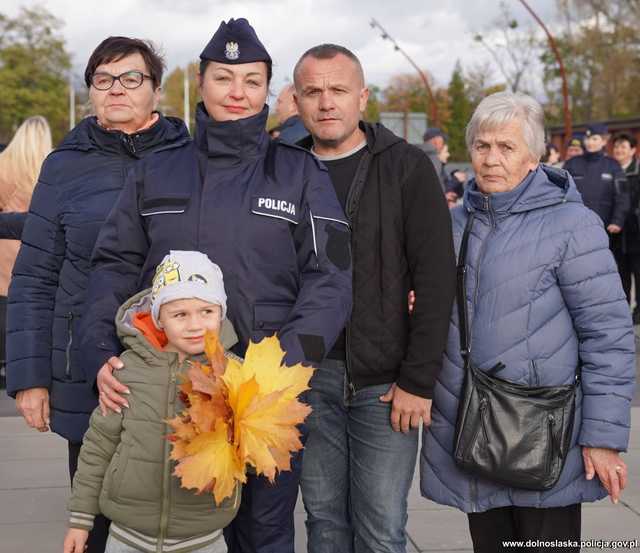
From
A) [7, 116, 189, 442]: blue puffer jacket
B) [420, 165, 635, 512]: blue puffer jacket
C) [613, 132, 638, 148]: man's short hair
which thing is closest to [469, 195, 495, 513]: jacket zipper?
[420, 165, 635, 512]: blue puffer jacket

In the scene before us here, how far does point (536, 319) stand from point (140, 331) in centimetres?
121

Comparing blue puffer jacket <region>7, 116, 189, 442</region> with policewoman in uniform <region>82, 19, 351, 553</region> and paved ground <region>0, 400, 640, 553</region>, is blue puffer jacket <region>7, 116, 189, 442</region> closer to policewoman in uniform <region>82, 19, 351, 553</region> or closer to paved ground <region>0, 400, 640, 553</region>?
policewoman in uniform <region>82, 19, 351, 553</region>

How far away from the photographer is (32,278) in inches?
144

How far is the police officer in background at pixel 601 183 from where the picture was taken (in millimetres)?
11867

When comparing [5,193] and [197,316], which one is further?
[5,193]

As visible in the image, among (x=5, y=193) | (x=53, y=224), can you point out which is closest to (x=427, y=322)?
(x=53, y=224)

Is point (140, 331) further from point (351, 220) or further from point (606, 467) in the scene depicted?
point (606, 467)

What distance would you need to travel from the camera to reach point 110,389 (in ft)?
10.0

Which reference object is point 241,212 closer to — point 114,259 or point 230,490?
point 114,259

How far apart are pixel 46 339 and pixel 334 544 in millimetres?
1236

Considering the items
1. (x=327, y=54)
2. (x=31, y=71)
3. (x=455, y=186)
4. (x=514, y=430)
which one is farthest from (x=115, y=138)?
(x=31, y=71)

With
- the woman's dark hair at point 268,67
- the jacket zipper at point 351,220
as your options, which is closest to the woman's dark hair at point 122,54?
the woman's dark hair at point 268,67

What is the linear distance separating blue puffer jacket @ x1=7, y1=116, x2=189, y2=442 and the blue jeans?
0.79m

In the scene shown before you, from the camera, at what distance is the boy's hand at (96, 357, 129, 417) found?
304 centimetres
